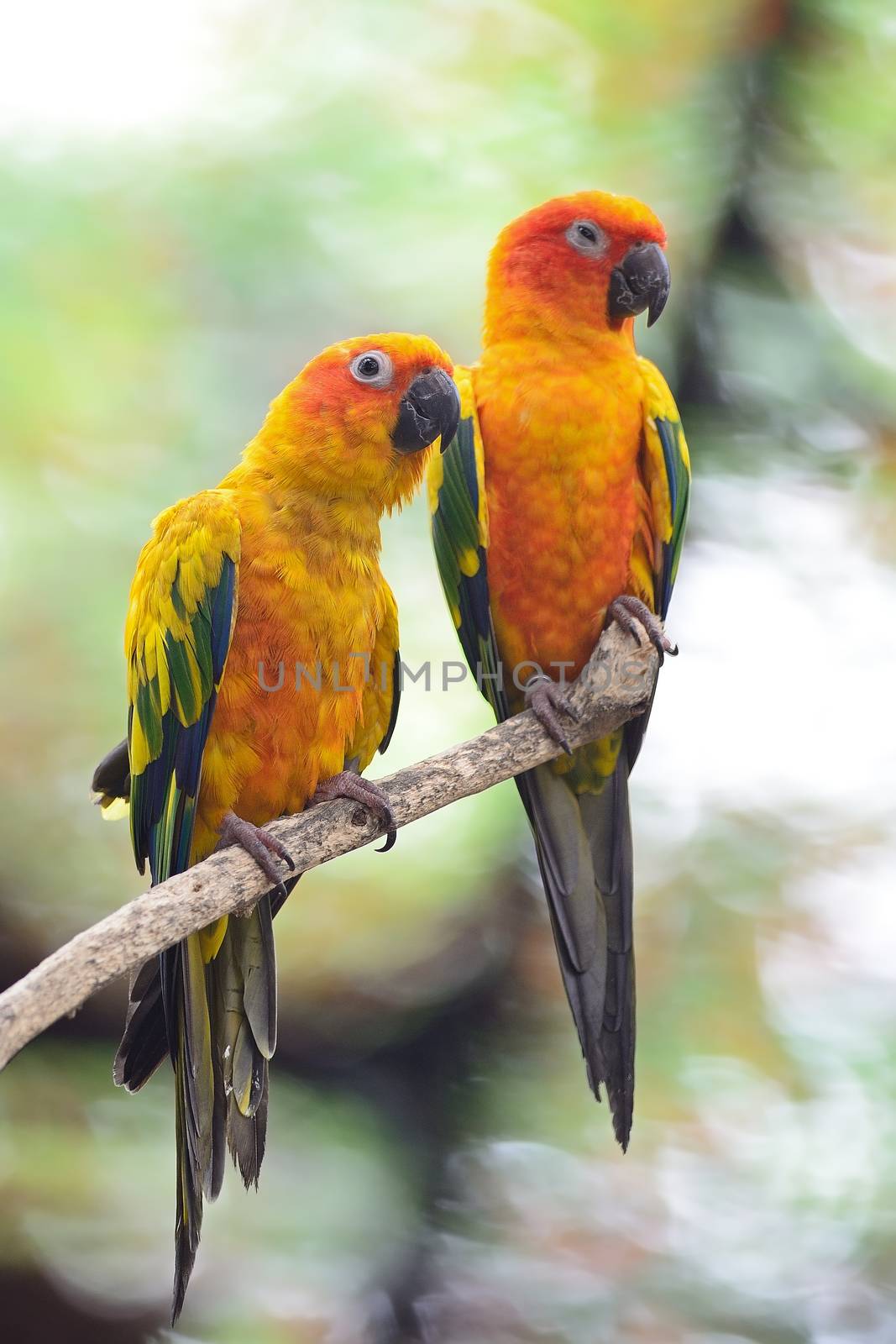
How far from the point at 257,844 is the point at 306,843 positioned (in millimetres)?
84

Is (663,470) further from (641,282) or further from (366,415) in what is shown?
(366,415)

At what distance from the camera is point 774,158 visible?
11.3 feet

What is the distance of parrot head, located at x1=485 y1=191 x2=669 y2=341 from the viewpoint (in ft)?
6.75

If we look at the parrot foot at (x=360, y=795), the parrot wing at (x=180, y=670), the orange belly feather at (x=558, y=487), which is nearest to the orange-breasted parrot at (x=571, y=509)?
the orange belly feather at (x=558, y=487)

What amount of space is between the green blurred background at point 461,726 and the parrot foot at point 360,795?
1.20 m

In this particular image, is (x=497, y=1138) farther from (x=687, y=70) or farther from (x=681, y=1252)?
(x=687, y=70)

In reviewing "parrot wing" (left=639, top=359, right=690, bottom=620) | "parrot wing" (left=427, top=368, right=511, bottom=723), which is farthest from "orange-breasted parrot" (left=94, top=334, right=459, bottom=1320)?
"parrot wing" (left=639, top=359, right=690, bottom=620)

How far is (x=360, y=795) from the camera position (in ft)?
6.14

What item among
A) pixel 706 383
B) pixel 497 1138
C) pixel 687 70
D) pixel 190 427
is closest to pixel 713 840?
pixel 497 1138

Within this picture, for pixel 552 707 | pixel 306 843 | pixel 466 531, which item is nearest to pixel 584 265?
pixel 466 531

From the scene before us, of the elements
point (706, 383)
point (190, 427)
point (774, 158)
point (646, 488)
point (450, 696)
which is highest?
point (774, 158)

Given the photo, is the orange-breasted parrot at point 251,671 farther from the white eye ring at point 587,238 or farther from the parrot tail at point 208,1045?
the white eye ring at point 587,238

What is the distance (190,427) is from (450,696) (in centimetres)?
102

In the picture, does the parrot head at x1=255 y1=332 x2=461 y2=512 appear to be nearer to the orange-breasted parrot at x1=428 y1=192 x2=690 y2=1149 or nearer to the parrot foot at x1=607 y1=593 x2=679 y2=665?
the orange-breasted parrot at x1=428 y1=192 x2=690 y2=1149
